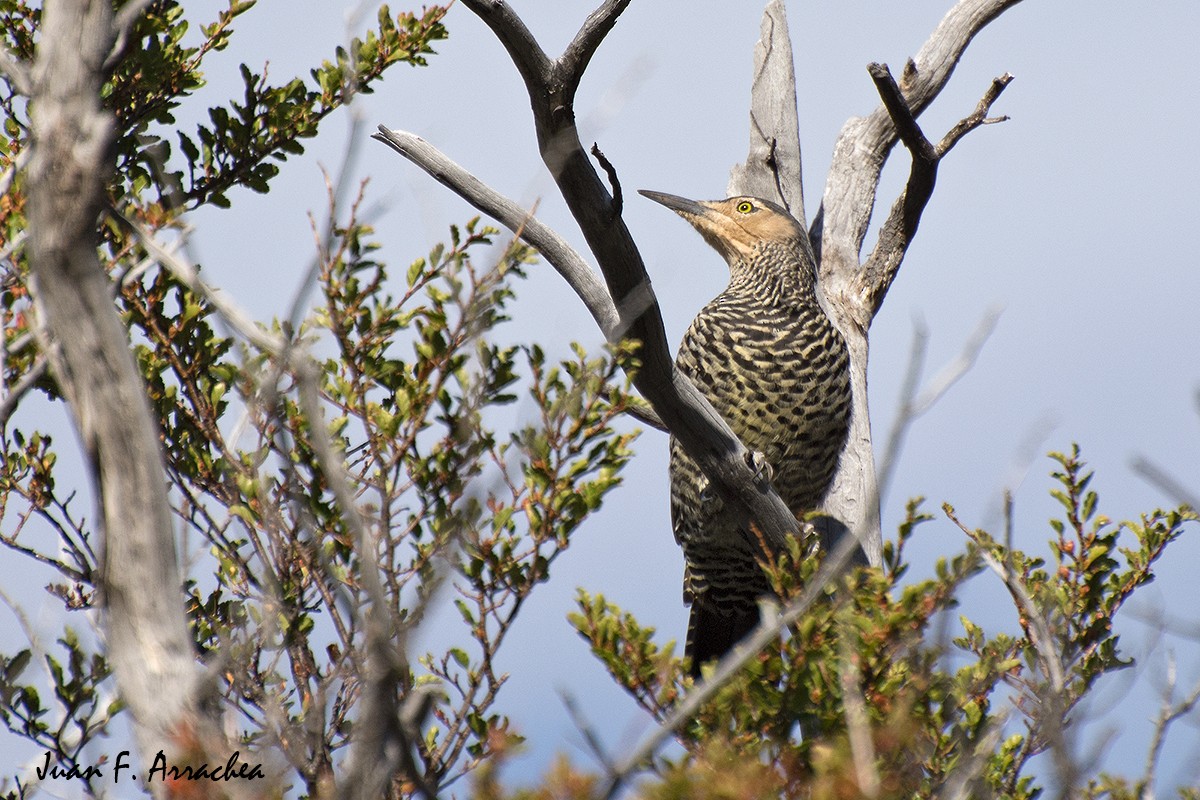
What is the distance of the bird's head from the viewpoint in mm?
5430

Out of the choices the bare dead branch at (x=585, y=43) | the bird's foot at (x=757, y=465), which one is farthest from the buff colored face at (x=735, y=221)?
the bare dead branch at (x=585, y=43)

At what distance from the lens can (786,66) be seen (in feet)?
19.4

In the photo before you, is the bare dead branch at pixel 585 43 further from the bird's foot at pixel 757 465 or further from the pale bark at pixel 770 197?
the bird's foot at pixel 757 465

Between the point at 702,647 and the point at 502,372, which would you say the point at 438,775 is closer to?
the point at 502,372

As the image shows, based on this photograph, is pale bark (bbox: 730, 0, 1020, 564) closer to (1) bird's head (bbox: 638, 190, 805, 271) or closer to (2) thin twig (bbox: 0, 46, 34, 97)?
(1) bird's head (bbox: 638, 190, 805, 271)

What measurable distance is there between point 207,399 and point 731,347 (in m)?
2.36

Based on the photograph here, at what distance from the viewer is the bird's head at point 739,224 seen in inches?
214

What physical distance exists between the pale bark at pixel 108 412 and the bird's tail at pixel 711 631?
3612 millimetres

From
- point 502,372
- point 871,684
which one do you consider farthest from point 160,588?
point 871,684

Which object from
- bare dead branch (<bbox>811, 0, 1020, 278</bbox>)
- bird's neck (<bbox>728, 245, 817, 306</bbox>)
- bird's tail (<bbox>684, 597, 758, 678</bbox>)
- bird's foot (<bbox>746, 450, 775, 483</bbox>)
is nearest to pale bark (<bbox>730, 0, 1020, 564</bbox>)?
bare dead branch (<bbox>811, 0, 1020, 278</bbox>)

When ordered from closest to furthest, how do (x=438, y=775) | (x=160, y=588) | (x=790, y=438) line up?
(x=160, y=588), (x=438, y=775), (x=790, y=438)

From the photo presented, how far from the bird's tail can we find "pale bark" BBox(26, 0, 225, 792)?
3612 mm

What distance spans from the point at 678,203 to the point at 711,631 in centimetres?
205

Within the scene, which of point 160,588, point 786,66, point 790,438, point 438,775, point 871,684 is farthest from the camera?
point 786,66
